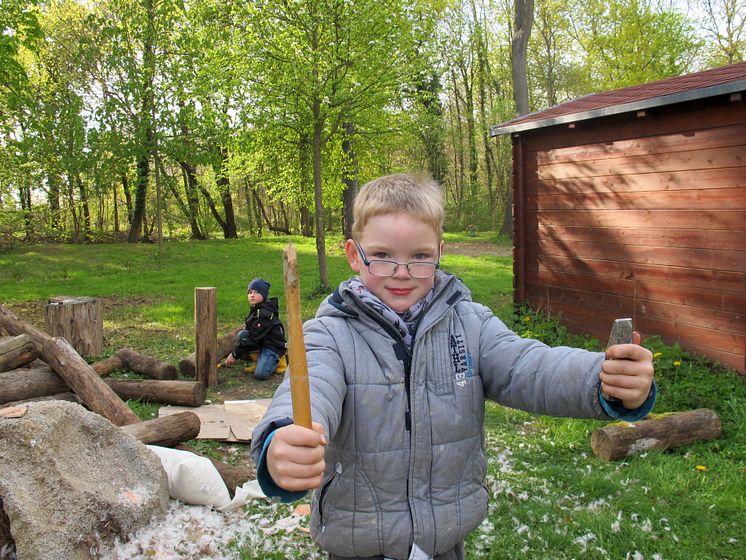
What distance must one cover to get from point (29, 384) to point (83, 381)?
0.60 metres

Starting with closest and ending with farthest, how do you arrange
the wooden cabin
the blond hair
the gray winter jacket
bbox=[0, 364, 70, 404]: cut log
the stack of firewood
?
1. the gray winter jacket
2. the blond hair
3. the stack of firewood
4. bbox=[0, 364, 70, 404]: cut log
5. the wooden cabin

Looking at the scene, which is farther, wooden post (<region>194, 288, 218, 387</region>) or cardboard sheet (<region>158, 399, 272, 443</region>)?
wooden post (<region>194, 288, 218, 387</region>)

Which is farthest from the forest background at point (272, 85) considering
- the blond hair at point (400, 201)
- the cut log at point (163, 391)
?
the blond hair at point (400, 201)

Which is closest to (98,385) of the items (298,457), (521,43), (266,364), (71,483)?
(71,483)

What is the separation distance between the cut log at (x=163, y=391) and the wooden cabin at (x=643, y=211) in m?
5.29

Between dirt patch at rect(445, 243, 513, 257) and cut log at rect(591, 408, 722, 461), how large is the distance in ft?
46.3

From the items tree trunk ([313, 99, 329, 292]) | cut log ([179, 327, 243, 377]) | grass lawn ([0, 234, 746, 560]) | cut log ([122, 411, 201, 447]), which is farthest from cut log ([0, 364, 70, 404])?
tree trunk ([313, 99, 329, 292])

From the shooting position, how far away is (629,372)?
1.59 metres

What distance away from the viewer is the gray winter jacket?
6.45 feet

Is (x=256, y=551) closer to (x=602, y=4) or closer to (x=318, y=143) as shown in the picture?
(x=318, y=143)

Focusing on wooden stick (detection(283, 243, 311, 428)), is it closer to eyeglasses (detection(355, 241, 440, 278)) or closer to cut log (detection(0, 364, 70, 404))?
eyeglasses (detection(355, 241, 440, 278))

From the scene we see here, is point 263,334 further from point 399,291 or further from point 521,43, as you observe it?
point 521,43

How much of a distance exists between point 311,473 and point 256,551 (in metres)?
3.18

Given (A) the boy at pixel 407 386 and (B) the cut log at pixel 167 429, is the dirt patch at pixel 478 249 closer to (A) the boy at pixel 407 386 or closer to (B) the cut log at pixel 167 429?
(B) the cut log at pixel 167 429
